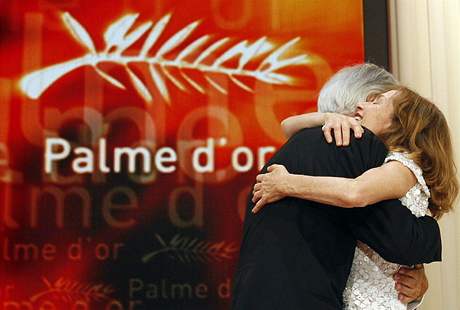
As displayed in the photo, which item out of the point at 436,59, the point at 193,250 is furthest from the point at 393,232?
the point at 436,59

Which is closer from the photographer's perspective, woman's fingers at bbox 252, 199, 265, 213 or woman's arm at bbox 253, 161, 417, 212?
woman's arm at bbox 253, 161, 417, 212

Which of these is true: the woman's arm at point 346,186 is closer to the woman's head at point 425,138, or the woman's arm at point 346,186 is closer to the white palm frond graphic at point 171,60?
the woman's head at point 425,138

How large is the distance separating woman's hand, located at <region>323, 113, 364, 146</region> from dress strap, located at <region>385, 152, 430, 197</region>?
9 cm

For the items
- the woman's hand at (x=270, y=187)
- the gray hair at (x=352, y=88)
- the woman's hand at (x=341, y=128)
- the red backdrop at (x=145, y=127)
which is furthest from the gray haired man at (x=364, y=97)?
the red backdrop at (x=145, y=127)

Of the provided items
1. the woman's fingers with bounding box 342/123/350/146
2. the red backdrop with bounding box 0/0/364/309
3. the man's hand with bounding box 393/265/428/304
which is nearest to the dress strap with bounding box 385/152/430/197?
the woman's fingers with bounding box 342/123/350/146

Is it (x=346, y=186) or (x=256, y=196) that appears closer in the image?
(x=346, y=186)

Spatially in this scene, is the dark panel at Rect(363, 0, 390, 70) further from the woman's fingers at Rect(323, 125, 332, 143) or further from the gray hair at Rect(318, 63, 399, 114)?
the woman's fingers at Rect(323, 125, 332, 143)

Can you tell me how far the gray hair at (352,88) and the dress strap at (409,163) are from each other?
7.5 inches

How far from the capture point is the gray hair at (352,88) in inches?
66.7

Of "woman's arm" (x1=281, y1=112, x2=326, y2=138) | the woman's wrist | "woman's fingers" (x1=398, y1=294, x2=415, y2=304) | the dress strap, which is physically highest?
"woman's arm" (x1=281, y1=112, x2=326, y2=138)

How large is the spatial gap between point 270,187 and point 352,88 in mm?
365

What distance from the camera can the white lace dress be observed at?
5.13 ft

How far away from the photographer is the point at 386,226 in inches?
57.8

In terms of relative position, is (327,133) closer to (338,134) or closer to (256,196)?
(338,134)
